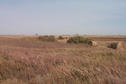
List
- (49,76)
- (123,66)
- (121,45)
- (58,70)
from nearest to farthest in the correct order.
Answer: (49,76), (58,70), (123,66), (121,45)

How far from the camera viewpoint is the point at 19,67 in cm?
616

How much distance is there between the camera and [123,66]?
5.43 m

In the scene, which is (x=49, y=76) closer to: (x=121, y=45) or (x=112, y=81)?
(x=112, y=81)

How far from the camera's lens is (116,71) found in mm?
4516

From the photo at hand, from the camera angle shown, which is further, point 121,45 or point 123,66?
point 121,45

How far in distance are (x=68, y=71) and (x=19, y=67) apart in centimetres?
255

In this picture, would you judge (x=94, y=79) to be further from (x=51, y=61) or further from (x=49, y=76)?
(x=51, y=61)

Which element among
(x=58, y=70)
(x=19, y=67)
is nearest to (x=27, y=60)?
(x=19, y=67)

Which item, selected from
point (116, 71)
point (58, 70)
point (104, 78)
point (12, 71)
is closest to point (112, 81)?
point (104, 78)

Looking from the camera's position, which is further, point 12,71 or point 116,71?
point 12,71

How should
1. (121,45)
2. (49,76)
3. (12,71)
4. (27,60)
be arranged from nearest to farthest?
(49,76)
(12,71)
(27,60)
(121,45)

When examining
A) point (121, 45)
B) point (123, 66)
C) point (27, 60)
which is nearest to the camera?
point (123, 66)

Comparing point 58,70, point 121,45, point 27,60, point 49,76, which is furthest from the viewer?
point 121,45

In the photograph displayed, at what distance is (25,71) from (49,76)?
1470mm
